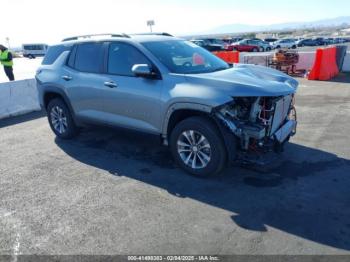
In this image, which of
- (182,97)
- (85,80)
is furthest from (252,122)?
(85,80)

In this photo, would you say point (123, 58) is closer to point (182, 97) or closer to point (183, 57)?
point (183, 57)

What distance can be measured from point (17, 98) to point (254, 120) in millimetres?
7647

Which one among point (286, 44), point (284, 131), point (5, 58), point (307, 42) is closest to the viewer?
point (284, 131)

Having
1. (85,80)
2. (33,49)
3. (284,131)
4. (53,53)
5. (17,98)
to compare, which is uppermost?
(53,53)

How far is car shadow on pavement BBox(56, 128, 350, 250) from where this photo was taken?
3.46 metres

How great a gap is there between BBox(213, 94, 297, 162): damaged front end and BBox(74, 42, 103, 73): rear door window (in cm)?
239

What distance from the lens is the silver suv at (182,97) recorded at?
4223mm

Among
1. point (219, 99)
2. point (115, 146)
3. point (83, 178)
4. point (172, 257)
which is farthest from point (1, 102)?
point (172, 257)

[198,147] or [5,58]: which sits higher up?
[5,58]

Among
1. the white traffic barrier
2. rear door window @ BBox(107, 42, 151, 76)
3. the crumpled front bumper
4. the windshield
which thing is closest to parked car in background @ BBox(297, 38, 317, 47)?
the white traffic barrier

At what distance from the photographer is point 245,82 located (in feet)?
13.8

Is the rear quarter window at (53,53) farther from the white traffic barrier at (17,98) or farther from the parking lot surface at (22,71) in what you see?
the parking lot surface at (22,71)

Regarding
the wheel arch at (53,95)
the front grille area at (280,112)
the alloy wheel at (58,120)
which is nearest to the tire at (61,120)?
the alloy wheel at (58,120)

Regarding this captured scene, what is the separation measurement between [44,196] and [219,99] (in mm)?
2585
